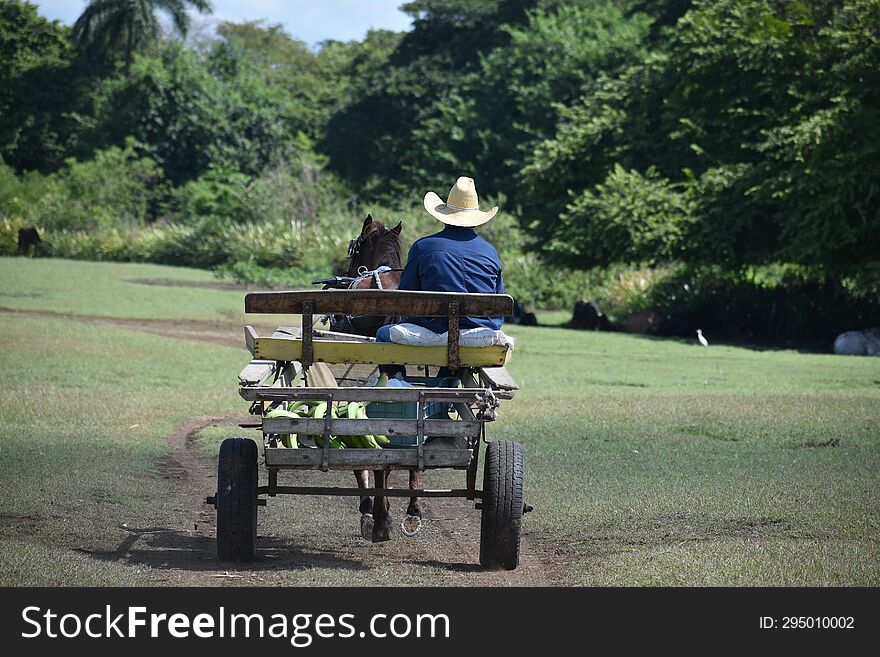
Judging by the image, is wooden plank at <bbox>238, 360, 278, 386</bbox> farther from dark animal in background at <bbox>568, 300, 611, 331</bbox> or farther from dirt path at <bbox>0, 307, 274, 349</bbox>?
dark animal in background at <bbox>568, 300, 611, 331</bbox>

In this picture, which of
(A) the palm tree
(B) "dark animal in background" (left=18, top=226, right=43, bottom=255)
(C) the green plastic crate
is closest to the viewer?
(C) the green plastic crate

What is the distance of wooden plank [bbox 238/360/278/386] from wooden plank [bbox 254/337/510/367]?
0.12 m

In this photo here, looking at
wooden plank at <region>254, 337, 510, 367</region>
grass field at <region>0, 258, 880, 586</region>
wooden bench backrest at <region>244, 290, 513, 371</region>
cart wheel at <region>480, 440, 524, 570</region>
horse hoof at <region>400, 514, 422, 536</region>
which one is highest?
wooden bench backrest at <region>244, 290, 513, 371</region>

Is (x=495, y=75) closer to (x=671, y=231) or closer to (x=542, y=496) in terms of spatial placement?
(x=671, y=231)

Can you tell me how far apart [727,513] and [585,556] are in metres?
1.50

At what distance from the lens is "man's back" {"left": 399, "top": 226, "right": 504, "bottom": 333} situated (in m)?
7.37

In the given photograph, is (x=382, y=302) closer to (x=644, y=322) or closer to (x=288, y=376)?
(x=288, y=376)

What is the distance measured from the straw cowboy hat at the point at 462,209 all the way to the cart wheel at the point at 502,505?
1449mm

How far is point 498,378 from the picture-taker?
7.16 metres

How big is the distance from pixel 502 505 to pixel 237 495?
4.54ft

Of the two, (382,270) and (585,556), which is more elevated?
(382,270)

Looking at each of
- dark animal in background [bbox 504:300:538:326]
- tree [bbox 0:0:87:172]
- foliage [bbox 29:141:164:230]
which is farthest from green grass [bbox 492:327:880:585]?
tree [bbox 0:0:87:172]

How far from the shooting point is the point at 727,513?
844 cm

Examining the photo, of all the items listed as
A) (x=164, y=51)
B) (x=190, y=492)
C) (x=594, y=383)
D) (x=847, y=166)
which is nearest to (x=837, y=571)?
(x=190, y=492)
